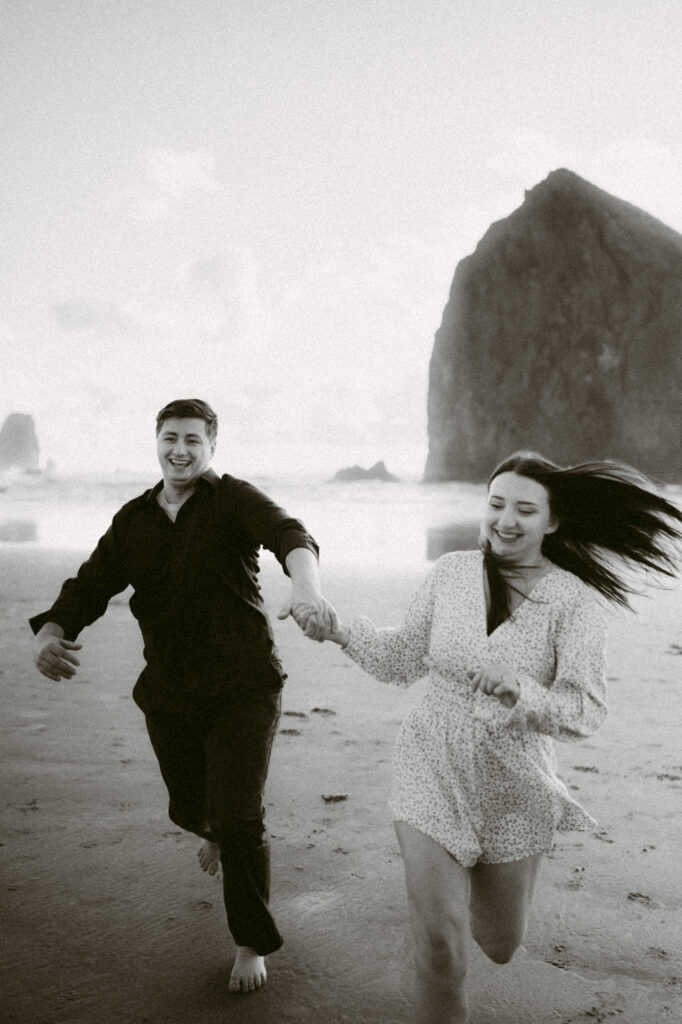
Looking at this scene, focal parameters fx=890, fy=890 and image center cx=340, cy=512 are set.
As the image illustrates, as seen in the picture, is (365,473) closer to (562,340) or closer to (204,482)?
(562,340)

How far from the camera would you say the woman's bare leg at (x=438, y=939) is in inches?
105

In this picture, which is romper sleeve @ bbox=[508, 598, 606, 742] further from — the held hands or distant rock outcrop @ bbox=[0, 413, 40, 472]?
distant rock outcrop @ bbox=[0, 413, 40, 472]

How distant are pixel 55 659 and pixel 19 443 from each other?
143 metres

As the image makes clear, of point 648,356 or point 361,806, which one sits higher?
point 648,356

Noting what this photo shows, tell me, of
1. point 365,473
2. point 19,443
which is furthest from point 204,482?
point 19,443

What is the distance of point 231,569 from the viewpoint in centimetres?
352


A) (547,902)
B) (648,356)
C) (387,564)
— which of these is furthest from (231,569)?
(648,356)

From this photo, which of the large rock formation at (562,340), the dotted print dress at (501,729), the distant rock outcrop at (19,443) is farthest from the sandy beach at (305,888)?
the distant rock outcrop at (19,443)

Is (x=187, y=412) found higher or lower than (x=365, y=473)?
higher

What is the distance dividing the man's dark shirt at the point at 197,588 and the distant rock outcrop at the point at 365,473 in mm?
67206

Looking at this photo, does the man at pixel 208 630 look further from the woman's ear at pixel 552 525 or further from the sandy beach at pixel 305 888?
the woman's ear at pixel 552 525

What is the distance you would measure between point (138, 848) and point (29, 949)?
958 mm

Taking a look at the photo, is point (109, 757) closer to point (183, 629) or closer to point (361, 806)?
point (361, 806)

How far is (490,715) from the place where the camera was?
284 cm
